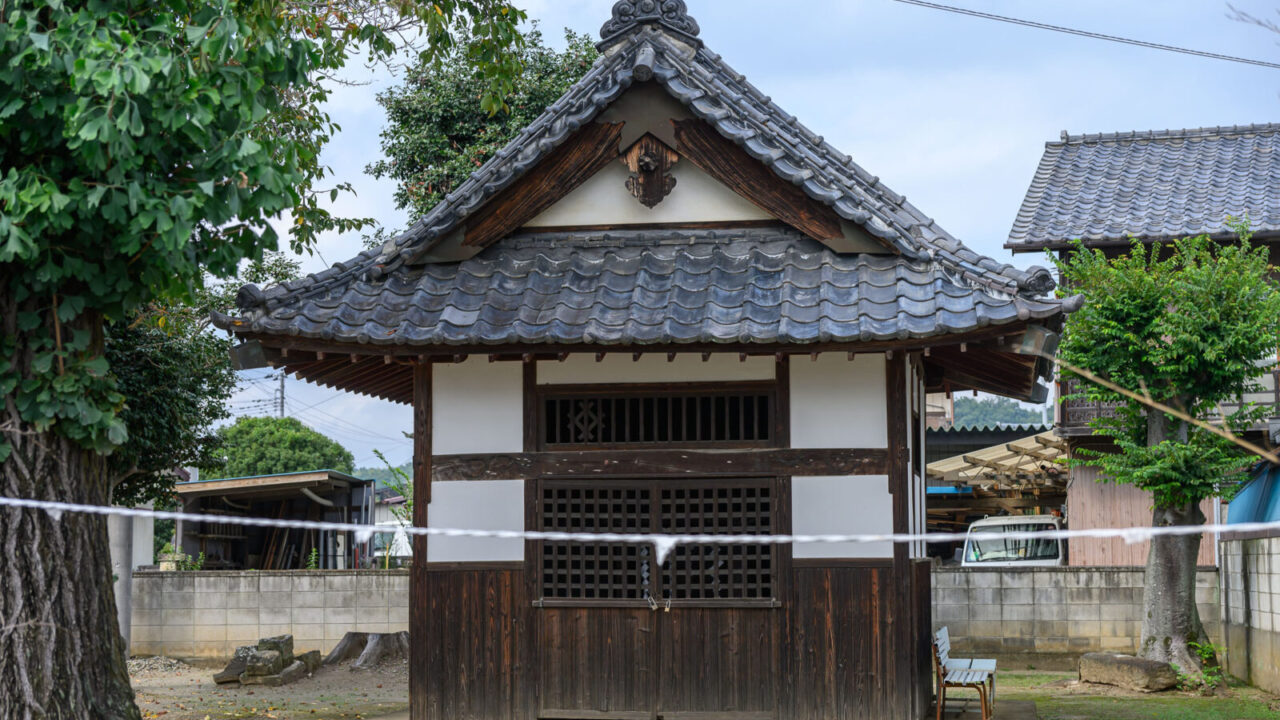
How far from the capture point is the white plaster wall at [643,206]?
412 inches

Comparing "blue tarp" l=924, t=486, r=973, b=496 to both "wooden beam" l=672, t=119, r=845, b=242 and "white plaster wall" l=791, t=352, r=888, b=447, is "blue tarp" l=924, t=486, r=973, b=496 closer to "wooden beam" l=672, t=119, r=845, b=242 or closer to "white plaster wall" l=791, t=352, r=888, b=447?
"white plaster wall" l=791, t=352, r=888, b=447

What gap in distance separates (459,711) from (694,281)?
3.92 meters

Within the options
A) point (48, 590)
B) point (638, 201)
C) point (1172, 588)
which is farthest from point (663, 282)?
point (1172, 588)

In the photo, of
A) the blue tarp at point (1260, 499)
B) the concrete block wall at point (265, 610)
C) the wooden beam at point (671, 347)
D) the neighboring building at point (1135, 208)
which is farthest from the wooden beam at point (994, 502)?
the wooden beam at point (671, 347)

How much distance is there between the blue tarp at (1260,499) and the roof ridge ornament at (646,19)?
9.95 metres

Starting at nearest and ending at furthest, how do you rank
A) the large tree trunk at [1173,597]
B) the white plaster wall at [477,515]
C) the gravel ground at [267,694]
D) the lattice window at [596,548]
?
the lattice window at [596,548], the white plaster wall at [477,515], the gravel ground at [267,694], the large tree trunk at [1173,597]

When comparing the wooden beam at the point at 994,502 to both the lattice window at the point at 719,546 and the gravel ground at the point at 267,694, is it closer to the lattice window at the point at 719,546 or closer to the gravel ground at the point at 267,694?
the gravel ground at the point at 267,694

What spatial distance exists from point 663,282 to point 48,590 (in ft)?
15.9

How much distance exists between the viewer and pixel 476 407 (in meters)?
10.3

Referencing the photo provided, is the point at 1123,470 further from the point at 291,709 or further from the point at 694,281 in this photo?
the point at 291,709

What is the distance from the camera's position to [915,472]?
11.5m

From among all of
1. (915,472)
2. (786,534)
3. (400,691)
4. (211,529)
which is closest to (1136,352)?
(915,472)

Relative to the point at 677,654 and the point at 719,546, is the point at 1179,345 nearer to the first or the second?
the point at 719,546

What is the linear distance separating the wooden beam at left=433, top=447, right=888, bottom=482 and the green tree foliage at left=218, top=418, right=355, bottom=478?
48774mm
